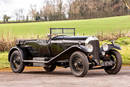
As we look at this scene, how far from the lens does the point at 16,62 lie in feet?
41.7

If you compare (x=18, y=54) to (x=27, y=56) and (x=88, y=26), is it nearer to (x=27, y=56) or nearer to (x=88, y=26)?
(x=27, y=56)

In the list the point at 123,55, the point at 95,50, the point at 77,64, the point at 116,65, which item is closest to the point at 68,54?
the point at 77,64

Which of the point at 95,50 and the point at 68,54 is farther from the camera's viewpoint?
the point at 68,54

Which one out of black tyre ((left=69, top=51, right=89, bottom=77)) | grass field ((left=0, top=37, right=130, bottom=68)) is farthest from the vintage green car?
grass field ((left=0, top=37, right=130, bottom=68))

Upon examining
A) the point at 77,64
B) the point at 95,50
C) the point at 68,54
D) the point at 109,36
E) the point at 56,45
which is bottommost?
the point at 109,36

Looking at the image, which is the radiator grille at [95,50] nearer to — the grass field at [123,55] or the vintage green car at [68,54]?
the vintage green car at [68,54]

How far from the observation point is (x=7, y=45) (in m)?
22.2

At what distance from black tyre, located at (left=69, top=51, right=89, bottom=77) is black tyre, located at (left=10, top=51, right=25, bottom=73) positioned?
92.1 inches

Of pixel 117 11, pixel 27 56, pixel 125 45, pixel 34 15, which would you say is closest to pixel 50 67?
pixel 27 56

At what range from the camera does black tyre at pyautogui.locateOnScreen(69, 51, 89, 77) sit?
10459 millimetres

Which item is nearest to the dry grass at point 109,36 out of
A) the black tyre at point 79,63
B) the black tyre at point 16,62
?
the black tyre at point 16,62

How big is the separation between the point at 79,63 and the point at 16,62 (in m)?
2.96

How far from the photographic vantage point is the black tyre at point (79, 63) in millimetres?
10459

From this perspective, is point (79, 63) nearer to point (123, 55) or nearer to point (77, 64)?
point (77, 64)
